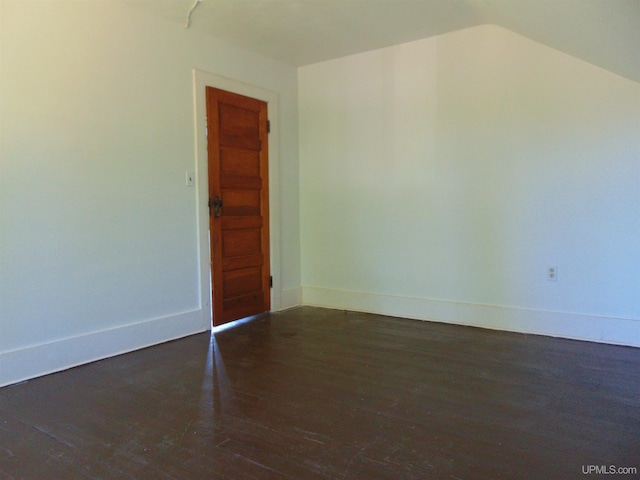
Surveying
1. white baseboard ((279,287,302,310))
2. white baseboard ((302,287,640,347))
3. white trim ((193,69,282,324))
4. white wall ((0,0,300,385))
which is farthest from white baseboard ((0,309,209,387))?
white baseboard ((302,287,640,347))

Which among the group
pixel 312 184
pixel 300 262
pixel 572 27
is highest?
pixel 572 27

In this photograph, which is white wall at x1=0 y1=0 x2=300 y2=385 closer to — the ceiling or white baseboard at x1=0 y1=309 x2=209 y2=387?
white baseboard at x1=0 y1=309 x2=209 y2=387

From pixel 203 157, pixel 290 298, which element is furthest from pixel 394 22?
pixel 290 298

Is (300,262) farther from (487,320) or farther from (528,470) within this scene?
(528,470)

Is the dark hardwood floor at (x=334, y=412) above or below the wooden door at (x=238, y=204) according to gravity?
below

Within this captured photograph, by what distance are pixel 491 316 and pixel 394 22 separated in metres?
2.38

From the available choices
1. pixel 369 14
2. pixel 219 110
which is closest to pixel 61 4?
pixel 219 110

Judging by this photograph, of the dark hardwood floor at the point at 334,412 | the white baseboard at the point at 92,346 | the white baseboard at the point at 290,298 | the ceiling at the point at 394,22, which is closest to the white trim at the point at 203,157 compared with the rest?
the white baseboard at the point at 92,346

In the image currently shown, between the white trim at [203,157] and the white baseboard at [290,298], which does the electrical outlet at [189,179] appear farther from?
the white baseboard at [290,298]

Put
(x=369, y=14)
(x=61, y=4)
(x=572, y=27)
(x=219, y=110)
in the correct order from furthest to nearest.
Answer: (x=219, y=110)
(x=369, y=14)
(x=61, y=4)
(x=572, y=27)

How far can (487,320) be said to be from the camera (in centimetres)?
363

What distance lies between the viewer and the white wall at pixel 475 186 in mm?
3148

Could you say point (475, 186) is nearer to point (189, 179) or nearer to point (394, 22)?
point (394, 22)

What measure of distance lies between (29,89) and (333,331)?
2577 millimetres
